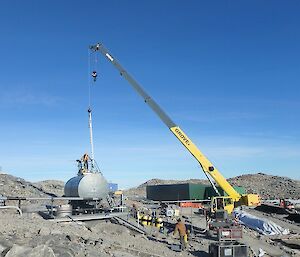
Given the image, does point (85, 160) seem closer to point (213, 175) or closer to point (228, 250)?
point (213, 175)

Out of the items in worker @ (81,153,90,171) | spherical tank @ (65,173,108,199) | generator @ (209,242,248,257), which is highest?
worker @ (81,153,90,171)

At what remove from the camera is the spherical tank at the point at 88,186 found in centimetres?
2355

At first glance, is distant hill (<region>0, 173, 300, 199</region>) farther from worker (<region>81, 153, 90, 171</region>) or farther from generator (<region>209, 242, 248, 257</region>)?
generator (<region>209, 242, 248, 257</region>)

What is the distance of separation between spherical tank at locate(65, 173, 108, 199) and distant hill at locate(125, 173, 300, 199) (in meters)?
39.3

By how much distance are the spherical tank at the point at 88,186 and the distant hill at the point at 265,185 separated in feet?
129

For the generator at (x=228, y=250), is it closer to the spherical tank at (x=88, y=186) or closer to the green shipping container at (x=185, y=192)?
the spherical tank at (x=88, y=186)

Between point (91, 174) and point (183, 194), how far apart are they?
2262 cm

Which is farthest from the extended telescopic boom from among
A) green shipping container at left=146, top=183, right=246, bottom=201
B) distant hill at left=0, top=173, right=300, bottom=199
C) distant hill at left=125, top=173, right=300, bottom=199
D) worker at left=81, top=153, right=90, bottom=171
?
distant hill at left=125, top=173, right=300, bottom=199

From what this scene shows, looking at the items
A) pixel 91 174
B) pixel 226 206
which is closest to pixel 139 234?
pixel 91 174

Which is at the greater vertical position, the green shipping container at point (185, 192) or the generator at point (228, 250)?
the green shipping container at point (185, 192)

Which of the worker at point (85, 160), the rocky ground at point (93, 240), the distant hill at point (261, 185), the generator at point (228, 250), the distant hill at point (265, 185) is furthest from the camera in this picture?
the distant hill at point (265, 185)

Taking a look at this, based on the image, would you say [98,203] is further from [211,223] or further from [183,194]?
[183,194]

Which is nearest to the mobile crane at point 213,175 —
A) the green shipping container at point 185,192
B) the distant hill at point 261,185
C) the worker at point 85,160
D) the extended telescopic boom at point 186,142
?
the extended telescopic boom at point 186,142

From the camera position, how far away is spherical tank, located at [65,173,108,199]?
23547 mm
